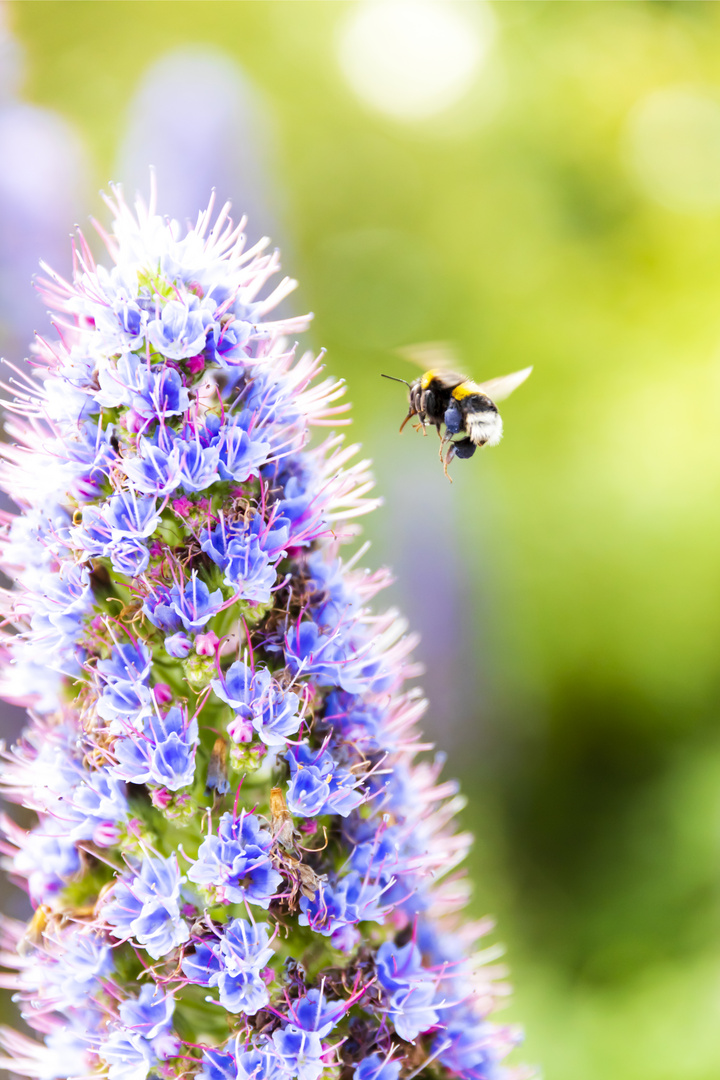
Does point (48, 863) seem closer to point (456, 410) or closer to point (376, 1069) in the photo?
point (376, 1069)

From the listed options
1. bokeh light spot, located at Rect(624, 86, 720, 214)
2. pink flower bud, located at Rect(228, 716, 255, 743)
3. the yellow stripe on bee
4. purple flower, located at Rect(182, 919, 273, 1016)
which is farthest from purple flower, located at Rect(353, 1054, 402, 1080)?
bokeh light spot, located at Rect(624, 86, 720, 214)

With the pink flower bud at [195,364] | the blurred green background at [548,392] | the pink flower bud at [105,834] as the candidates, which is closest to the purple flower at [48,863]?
the pink flower bud at [105,834]

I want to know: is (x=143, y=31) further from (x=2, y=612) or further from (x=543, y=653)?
(x=2, y=612)

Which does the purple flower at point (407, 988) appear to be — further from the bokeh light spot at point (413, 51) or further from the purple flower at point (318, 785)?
the bokeh light spot at point (413, 51)

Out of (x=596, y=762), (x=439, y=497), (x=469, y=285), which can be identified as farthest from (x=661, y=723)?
(x=469, y=285)

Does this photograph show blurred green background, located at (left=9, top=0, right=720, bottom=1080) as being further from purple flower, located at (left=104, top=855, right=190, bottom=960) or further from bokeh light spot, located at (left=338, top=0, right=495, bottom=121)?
purple flower, located at (left=104, top=855, right=190, bottom=960)

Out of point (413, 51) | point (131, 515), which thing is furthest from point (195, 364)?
point (413, 51)
